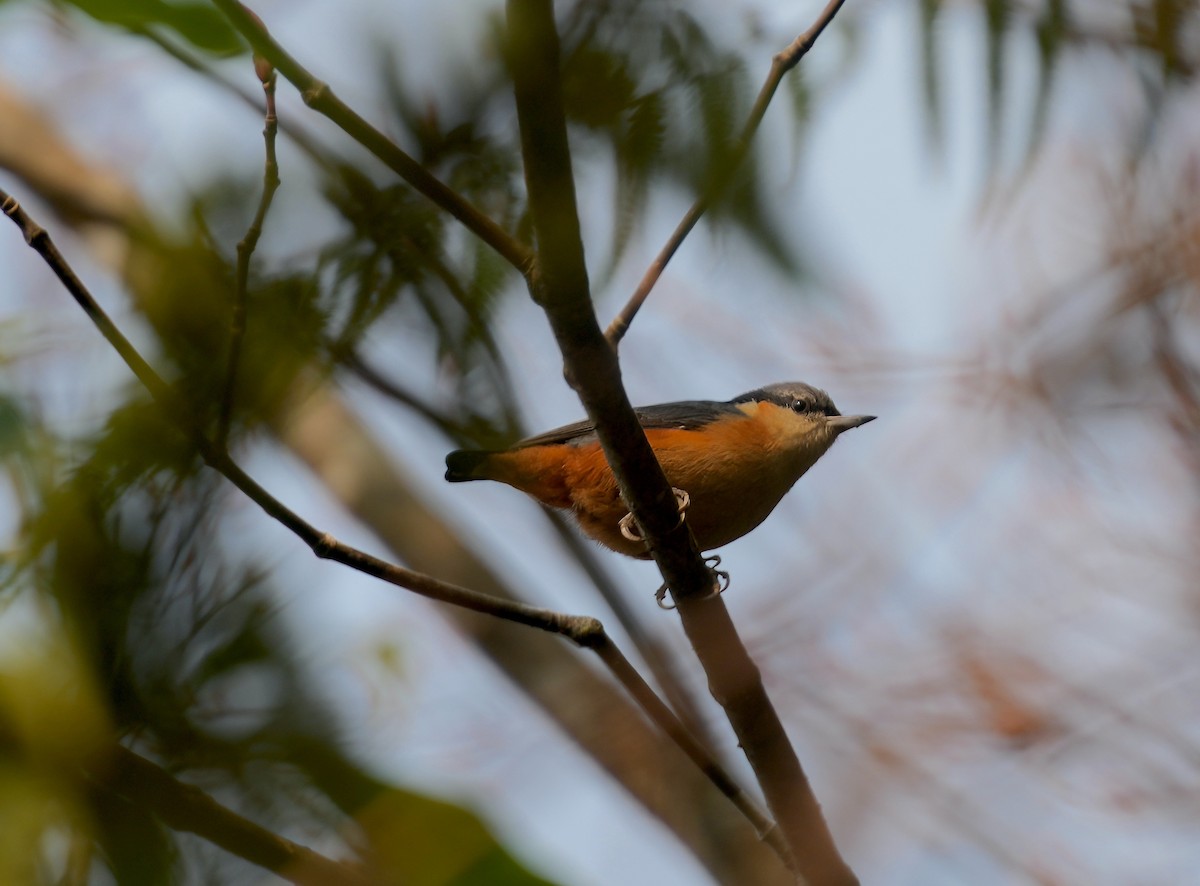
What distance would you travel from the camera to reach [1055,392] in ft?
19.0

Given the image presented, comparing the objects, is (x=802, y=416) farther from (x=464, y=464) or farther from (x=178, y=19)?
(x=178, y=19)

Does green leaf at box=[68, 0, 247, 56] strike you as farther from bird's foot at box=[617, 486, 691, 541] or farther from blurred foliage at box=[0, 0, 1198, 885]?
bird's foot at box=[617, 486, 691, 541]

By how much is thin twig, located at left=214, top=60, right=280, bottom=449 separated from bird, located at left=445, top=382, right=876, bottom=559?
251 centimetres

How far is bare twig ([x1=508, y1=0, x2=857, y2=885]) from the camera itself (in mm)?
1455

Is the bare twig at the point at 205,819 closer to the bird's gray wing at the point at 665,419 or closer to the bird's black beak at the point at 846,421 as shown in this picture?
the bird's gray wing at the point at 665,419

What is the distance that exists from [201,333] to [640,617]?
333cm

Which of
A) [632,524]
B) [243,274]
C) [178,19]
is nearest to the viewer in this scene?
[178,19]

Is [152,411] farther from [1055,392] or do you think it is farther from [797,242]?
[1055,392]

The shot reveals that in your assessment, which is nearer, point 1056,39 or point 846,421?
point 1056,39

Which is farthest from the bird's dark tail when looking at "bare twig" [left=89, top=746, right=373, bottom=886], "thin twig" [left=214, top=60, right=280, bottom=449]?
"bare twig" [left=89, top=746, right=373, bottom=886]

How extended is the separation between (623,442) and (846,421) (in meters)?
2.58

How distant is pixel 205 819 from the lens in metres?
1.10

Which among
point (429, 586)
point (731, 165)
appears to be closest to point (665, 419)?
point (429, 586)

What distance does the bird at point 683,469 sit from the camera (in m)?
4.38
